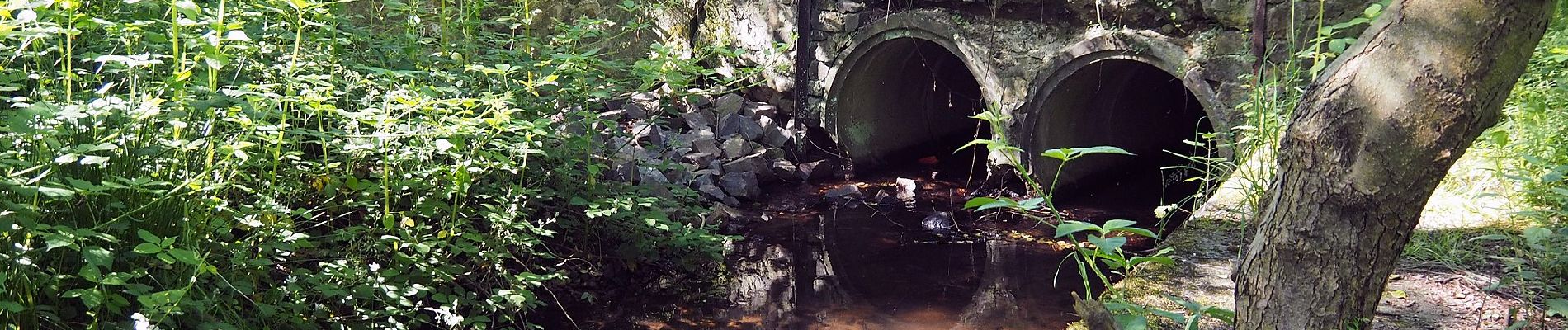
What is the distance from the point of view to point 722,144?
7.91 metres

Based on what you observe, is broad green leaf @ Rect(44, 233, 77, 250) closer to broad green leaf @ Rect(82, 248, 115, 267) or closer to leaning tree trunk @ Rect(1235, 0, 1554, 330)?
broad green leaf @ Rect(82, 248, 115, 267)

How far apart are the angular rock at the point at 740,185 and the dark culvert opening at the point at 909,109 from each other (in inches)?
42.3

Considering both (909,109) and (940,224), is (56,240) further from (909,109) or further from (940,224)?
(909,109)

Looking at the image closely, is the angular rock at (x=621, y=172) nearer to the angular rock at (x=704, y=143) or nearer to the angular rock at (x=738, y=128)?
the angular rock at (x=704, y=143)

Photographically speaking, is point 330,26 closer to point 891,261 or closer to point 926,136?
point 891,261

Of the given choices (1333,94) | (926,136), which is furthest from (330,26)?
(926,136)

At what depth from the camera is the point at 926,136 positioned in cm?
930

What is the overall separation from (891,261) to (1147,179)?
3265 millimetres

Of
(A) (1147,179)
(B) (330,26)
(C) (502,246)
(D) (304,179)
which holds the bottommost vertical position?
(A) (1147,179)

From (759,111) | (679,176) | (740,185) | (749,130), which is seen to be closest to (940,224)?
(740,185)

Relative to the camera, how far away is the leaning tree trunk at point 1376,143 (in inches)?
72.0

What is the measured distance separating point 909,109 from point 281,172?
20.4ft

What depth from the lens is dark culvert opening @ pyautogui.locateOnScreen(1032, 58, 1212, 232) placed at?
7238 mm

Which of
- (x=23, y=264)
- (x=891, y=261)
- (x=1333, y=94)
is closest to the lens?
(x=1333, y=94)
